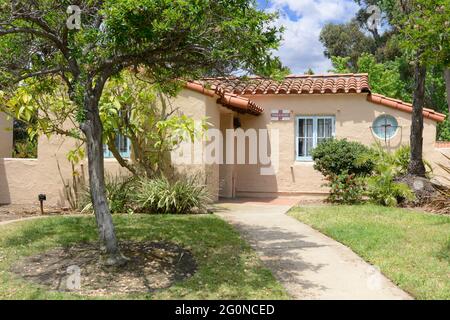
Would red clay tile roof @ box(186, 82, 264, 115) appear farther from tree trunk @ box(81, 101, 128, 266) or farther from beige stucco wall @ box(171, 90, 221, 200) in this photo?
tree trunk @ box(81, 101, 128, 266)

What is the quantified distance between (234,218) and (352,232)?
2.75 m

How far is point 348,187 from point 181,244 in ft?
19.0

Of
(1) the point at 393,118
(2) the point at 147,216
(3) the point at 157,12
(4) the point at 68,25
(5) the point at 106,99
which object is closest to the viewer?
(3) the point at 157,12

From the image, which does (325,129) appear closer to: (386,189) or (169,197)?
(386,189)

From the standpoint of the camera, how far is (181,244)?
7.66 meters

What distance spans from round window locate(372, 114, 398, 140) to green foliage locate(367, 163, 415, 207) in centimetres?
232

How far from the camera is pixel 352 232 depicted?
853 cm

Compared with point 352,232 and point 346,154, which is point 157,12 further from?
point 346,154

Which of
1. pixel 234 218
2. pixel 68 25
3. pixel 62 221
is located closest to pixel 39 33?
pixel 68 25

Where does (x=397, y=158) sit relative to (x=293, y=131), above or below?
below

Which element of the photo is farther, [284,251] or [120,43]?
[284,251]

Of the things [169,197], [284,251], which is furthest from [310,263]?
[169,197]

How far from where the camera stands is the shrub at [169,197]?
10.7 meters

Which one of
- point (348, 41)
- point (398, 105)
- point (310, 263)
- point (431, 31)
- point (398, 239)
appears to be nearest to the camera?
point (431, 31)
